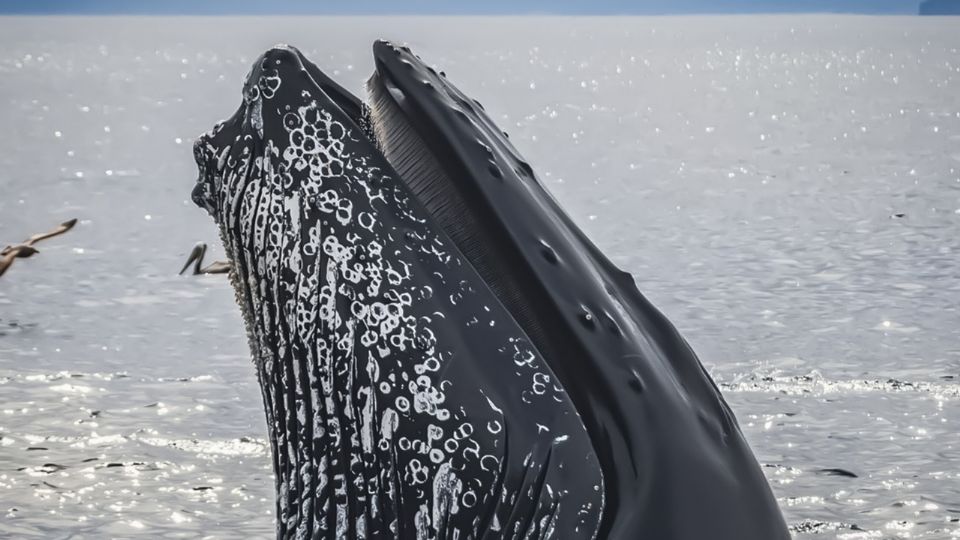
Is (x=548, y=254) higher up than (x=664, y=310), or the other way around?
(x=664, y=310)

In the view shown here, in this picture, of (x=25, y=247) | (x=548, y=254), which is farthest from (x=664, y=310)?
(x=548, y=254)

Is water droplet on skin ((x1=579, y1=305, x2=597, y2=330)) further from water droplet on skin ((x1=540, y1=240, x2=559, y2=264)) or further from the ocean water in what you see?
the ocean water

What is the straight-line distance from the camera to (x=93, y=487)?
4559mm

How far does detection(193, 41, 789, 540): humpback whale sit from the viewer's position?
6.35 ft

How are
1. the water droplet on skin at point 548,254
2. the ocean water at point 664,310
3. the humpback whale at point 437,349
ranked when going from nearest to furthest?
the humpback whale at point 437,349 < the water droplet on skin at point 548,254 < the ocean water at point 664,310

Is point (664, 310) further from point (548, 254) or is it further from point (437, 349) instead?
point (437, 349)

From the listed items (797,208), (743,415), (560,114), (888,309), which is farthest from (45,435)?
(560,114)

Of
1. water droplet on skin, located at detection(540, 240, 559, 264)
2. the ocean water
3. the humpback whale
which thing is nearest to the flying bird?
the ocean water

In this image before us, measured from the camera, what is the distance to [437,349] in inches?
78.5

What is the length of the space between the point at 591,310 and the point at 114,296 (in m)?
6.60

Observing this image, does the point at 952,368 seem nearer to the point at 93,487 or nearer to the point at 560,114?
the point at 93,487

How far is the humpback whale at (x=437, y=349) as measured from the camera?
193 cm

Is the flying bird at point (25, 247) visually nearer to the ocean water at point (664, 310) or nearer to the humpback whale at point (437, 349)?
the ocean water at point (664, 310)

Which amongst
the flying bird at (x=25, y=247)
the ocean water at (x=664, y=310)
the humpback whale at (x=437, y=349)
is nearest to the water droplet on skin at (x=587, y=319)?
the humpback whale at (x=437, y=349)
